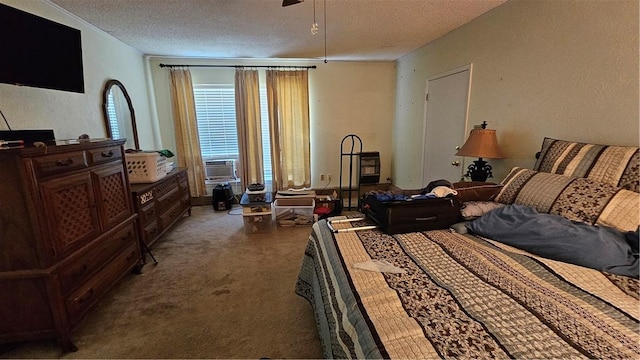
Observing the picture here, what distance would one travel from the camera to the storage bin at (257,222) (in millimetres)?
3210

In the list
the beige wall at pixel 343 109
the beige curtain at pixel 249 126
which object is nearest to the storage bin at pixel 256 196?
the beige curtain at pixel 249 126

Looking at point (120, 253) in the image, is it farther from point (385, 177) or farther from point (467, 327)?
point (385, 177)


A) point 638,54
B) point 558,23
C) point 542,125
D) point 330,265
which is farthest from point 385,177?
point 330,265

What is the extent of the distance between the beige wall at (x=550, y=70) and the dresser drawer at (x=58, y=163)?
126 inches

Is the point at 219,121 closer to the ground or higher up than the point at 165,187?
higher up

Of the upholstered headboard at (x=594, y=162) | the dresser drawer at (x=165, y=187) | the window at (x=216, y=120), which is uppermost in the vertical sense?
the window at (x=216, y=120)

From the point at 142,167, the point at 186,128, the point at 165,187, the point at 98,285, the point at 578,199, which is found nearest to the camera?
the point at 578,199

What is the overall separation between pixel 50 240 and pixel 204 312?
0.98 metres

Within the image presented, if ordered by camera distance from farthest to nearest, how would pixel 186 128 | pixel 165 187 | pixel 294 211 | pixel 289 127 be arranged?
pixel 289 127
pixel 186 128
pixel 294 211
pixel 165 187

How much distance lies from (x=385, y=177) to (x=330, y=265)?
3.85 meters

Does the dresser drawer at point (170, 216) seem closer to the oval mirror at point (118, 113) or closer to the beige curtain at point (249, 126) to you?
the oval mirror at point (118, 113)

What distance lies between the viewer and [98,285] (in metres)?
1.81

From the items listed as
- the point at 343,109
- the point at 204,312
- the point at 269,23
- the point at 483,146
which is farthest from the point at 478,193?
the point at 343,109

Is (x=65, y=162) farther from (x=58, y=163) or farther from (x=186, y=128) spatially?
(x=186, y=128)
